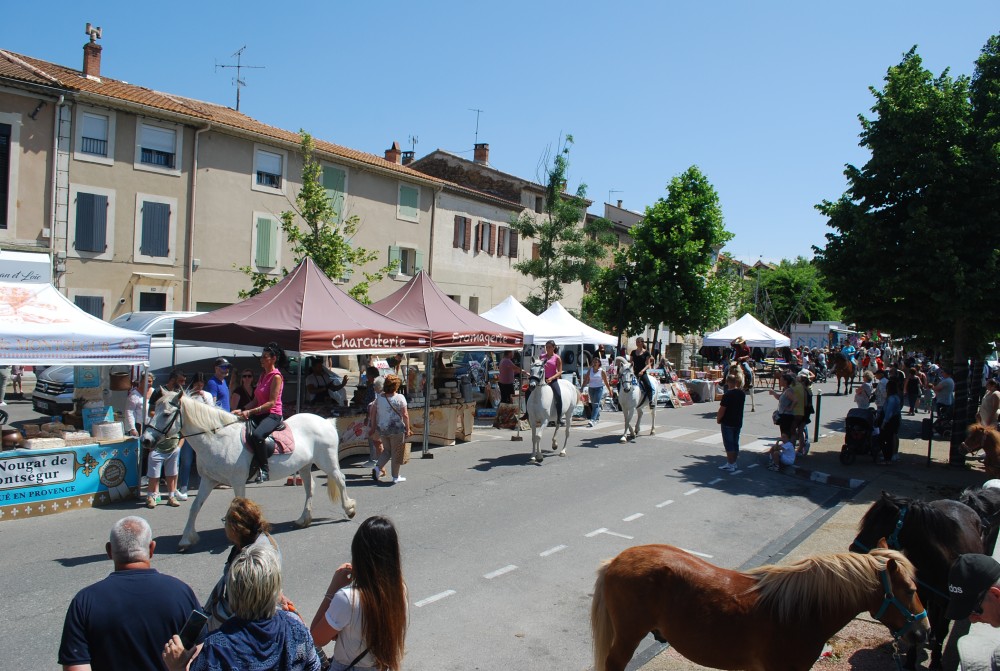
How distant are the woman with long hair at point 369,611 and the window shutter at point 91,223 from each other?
73.8 ft

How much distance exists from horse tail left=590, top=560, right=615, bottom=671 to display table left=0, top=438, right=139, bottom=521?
732 centimetres

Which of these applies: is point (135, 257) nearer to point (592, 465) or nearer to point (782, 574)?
point (592, 465)

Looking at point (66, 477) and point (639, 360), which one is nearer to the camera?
point (66, 477)

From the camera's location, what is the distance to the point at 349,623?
10.3 ft

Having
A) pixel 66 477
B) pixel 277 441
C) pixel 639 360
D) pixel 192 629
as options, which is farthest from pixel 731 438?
pixel 192 629

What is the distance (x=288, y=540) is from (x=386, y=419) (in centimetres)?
290

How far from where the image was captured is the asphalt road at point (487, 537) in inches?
222

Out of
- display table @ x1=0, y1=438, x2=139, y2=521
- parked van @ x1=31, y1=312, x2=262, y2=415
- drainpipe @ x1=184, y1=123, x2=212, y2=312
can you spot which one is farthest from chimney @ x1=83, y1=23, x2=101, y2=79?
display table @ x1=0, y1=438, x2=139, y2=521

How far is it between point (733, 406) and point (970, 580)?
8.40 m

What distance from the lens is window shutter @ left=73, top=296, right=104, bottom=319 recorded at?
2184cm

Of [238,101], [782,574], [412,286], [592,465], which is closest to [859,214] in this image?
[592,465]

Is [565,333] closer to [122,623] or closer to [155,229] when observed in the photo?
[155,229]

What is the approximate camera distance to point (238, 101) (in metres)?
33.4

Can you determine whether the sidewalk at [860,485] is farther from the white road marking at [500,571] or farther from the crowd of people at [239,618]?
the crowd of people at [239,618]
